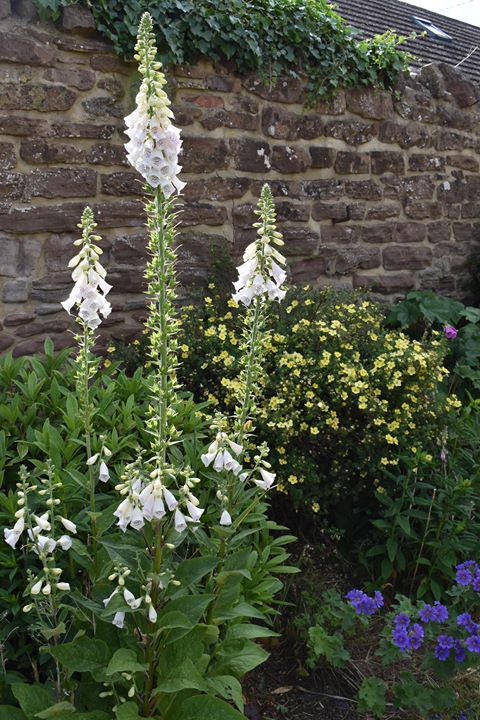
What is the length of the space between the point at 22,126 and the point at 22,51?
1.31ft

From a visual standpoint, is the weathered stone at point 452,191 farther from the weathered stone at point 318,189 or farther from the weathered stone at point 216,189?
the weathered stone at point 216,189

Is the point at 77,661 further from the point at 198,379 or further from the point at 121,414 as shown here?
the point at 198,379

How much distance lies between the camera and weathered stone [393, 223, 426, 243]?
20.6 feet

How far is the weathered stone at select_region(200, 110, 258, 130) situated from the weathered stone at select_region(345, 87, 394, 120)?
3.61 feet

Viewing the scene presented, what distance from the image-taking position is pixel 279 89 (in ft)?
16.8

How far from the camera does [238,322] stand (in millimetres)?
4277

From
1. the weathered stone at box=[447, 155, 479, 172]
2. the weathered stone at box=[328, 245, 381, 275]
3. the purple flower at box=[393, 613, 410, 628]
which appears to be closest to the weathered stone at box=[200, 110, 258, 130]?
the weathered stone at box=[328, 245, 381, 275]

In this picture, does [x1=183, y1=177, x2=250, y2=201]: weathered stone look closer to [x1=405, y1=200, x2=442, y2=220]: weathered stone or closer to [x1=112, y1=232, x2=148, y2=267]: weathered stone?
[x1=112, y1=232, x2=148, y2=267]: weathered stone

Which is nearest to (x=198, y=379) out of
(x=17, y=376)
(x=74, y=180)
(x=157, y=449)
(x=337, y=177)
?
(x=17, y=376)

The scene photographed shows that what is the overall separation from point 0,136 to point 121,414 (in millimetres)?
1992

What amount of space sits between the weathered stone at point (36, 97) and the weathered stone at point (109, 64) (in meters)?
0.23

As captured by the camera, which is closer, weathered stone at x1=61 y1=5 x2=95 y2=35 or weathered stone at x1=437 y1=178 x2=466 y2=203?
weathered stone at x1=61 y1=5 x2=95 y2=35

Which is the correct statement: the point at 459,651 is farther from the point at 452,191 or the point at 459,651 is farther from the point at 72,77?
the point at 452,191

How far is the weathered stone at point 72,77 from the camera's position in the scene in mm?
4027
